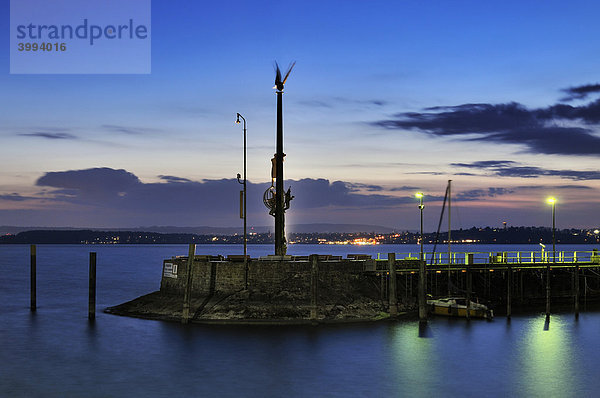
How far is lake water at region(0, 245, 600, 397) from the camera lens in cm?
3694

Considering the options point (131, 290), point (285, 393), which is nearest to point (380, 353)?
point (285, 393)

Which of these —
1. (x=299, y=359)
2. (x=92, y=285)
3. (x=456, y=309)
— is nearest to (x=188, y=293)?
(x=92, y=285)

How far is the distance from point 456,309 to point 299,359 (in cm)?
1866

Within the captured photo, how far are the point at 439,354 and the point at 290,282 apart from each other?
467 inches

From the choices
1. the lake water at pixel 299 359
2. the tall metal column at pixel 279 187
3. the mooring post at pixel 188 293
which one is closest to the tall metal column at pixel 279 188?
the tall metal column at pixel 279 187

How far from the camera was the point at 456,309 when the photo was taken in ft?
183

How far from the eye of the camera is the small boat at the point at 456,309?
183 feet

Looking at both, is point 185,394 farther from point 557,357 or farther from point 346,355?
point 557,357

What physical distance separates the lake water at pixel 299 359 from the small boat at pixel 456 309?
105 cm

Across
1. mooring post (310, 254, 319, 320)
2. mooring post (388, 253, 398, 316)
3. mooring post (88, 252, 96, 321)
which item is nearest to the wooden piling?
mooring post (388, 253, 398, 316)

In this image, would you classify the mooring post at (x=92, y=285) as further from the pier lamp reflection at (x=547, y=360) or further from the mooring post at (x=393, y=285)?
the pier lamp reflection at (x=547, y=360)

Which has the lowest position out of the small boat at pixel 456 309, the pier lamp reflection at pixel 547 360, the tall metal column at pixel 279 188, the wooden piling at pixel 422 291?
the pier lamp reflection at pixel 547 360

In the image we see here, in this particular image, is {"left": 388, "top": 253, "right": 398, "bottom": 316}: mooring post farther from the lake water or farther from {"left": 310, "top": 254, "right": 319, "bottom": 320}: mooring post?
{"left": 310, "top": 254, "right": 319, "bottom": 320}: mooring post

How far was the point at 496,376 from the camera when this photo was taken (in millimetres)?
40250
